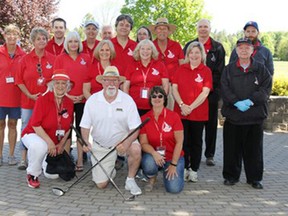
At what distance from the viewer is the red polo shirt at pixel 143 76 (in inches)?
224

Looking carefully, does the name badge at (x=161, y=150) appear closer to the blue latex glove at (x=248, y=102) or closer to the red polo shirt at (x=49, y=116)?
the blue latex glove at (x=248, y=102)

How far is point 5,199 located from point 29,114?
70.7 inches

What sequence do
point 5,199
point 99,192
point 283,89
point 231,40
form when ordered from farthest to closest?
point 231,40
point 283,89
point 99,192
point 5,199

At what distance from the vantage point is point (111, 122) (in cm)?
Result: 530

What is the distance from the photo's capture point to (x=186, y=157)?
5.78 m

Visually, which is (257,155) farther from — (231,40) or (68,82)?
(231,40)

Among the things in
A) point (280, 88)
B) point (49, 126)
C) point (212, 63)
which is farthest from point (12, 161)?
point (280, 88)

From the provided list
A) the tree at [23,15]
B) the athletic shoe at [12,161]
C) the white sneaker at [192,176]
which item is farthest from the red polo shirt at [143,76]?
the tree at [23,15]

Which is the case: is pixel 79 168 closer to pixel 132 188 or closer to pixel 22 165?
pixel 22 165

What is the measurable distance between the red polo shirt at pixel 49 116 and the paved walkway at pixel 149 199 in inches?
31.0

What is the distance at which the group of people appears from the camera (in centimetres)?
521

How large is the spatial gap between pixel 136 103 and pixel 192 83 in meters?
0.92

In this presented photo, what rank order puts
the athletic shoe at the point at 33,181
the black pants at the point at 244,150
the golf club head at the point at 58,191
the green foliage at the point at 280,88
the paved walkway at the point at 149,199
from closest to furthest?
the paved walkway at the point at 149,199 → the golf club head at the point at 58,191 → the athletic shoe at the point at 33,181 → the black pants at the point at 244,150 → the green foliage at the point at 280,88

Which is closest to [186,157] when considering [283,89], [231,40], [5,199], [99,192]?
[99,192]
